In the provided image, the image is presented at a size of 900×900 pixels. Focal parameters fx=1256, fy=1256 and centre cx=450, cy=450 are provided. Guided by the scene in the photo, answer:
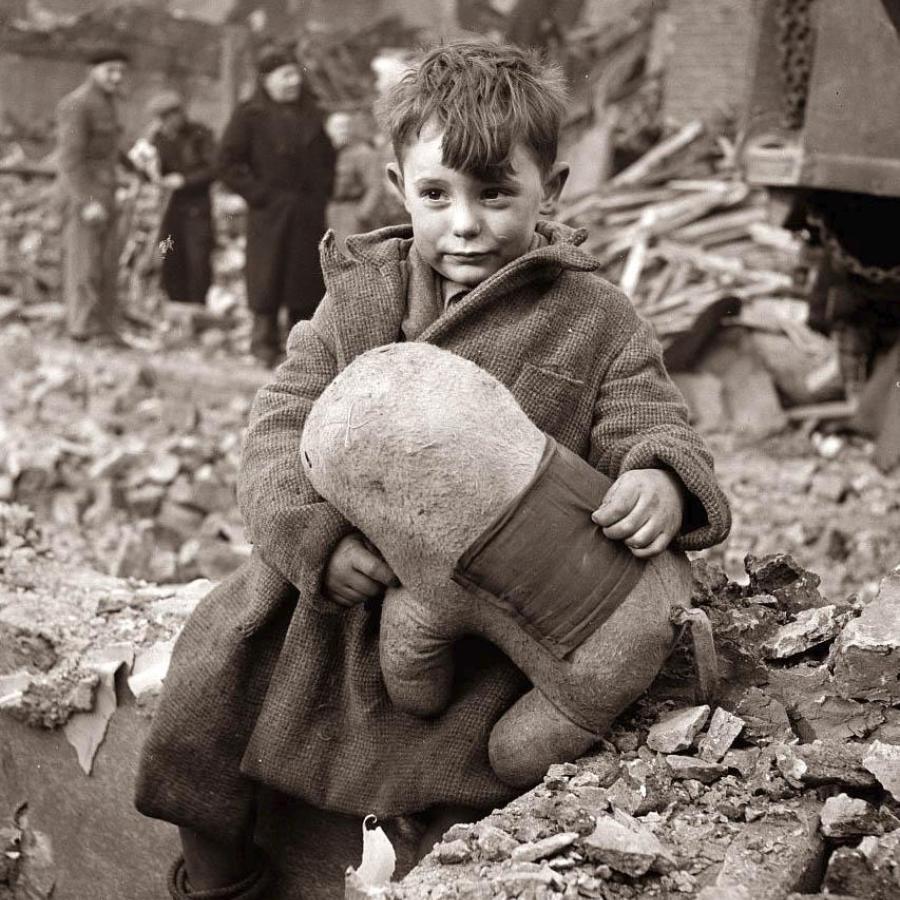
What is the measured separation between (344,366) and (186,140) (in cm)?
896

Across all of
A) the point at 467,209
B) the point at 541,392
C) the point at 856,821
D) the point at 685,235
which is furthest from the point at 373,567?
the point at 685,235

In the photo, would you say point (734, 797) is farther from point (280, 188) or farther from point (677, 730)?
point (280, 188)

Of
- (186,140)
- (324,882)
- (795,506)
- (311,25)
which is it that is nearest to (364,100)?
(311,25)

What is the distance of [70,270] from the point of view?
10.7 m

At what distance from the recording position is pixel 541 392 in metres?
2.21

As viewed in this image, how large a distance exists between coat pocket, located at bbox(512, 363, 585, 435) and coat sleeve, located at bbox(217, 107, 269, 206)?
7449mm

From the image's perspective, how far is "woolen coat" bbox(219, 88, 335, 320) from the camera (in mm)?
9195

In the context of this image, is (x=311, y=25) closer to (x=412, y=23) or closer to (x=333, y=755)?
(x=412, y=23)

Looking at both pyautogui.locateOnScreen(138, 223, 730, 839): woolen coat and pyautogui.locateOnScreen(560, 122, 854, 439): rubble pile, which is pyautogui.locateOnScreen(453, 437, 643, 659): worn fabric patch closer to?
pyautogui.locateOnScreen(138, 223, 730, 839): woolen coat

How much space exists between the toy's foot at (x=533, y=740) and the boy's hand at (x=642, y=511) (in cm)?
31

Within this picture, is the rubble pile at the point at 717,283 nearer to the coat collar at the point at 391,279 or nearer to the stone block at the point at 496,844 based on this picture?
the coat collar at the point at 391,279

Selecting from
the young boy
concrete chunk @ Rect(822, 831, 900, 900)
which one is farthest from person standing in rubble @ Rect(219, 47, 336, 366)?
concrete chunk @ Rect(822, 831, 900, 900)

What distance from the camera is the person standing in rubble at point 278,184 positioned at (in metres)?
9.16

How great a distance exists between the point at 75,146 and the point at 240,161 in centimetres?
176
